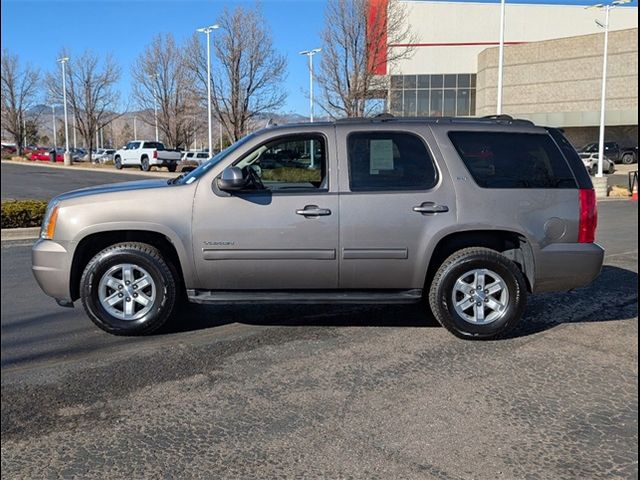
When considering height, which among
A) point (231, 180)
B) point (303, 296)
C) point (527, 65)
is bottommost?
point (303, 296)

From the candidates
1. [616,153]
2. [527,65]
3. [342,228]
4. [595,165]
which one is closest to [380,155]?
[342,228]

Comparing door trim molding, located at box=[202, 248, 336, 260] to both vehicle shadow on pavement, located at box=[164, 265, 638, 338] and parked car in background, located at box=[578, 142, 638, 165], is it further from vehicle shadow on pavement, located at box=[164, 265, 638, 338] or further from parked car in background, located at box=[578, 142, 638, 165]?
parked car in background, located at box=[578, 142, 638, 165]

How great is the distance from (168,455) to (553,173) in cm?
392

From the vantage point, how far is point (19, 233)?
35.0ft

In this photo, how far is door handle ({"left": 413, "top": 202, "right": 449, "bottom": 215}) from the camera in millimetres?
4945

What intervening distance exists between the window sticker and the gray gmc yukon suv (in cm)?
1

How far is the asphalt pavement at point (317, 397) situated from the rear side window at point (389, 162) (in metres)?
1.33

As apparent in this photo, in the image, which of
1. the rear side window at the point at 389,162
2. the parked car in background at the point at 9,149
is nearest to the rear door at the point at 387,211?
the rear side window at the point at 389,162

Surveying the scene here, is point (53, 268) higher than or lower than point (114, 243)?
lower

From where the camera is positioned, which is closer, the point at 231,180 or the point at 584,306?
the point at 231,180

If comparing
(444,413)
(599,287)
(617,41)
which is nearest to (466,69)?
(617,41)

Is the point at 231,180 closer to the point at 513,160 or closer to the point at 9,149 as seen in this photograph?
the point at 513,160

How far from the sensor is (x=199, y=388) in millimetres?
3953

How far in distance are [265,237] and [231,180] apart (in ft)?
1.80
